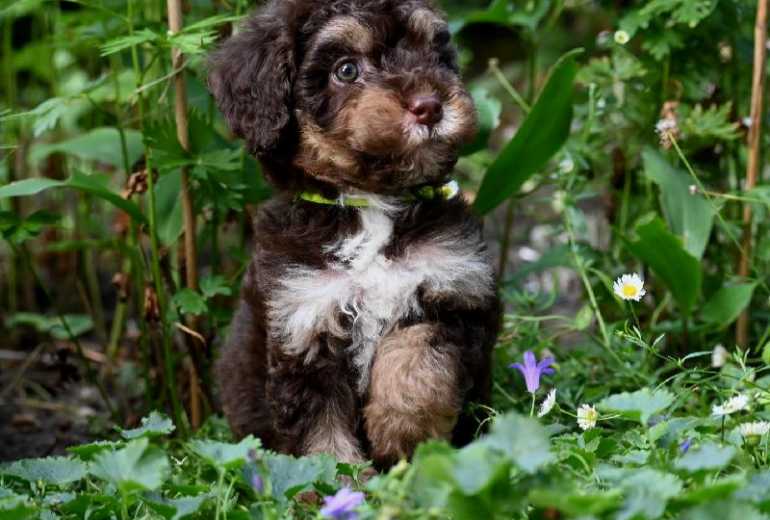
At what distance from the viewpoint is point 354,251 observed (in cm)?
359

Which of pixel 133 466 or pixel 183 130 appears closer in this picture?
pixel 133 466

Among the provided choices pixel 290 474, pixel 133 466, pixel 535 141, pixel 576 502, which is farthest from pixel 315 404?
pixel 535 141

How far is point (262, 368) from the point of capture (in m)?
3.88

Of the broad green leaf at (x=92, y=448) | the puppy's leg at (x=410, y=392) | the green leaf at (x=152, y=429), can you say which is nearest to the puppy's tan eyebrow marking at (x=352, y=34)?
the puppy's leg at (x=410, y=392)

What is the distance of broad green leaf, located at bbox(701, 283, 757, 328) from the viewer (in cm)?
442

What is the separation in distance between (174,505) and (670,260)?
2202 millimetres

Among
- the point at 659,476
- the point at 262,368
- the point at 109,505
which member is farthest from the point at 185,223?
the point at 659,476

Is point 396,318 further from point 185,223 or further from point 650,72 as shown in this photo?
point 650,72

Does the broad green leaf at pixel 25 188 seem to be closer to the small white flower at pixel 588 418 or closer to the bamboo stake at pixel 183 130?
the bamboo stake at pixel 183 130

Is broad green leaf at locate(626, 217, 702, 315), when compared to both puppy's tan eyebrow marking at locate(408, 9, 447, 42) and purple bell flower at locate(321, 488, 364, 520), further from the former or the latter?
purple bell flower at locate(321, 488, 364, 520)

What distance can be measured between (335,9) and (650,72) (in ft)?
5.87

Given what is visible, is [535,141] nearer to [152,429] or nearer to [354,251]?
[354,251]

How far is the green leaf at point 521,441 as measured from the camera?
2434 millimetres

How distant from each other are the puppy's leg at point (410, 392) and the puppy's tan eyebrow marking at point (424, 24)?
927 millimetres
